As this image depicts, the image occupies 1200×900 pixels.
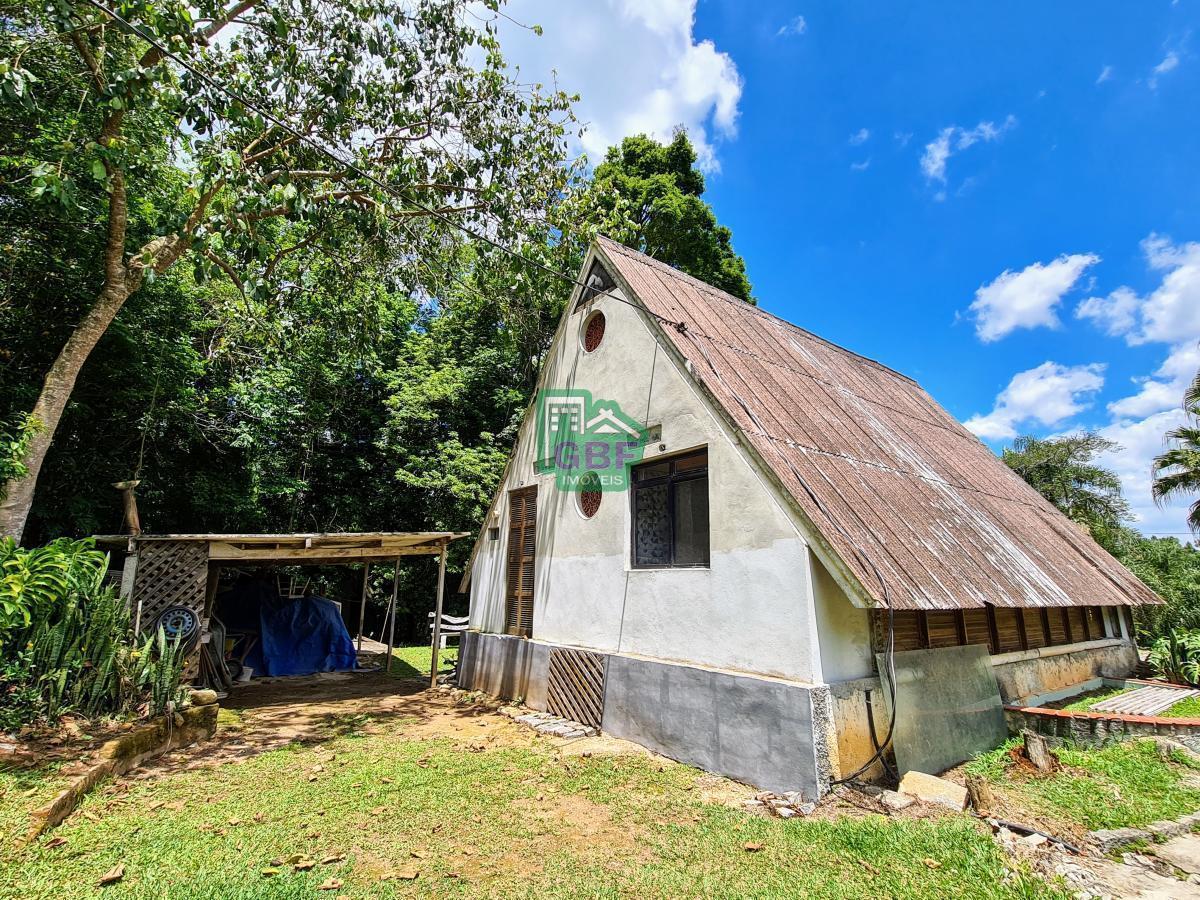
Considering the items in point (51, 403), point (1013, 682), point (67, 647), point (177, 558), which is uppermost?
point (51, 403)

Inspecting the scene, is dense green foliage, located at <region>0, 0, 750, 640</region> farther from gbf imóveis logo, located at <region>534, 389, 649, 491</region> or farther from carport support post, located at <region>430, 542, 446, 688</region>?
carport support post, located at <region>430, 542, 446, 688</region>

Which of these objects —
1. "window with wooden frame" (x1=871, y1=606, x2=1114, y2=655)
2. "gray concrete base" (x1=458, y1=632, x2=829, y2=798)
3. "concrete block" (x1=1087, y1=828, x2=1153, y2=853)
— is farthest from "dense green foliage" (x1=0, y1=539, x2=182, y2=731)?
"concrete block" (x1=1087, y1=828, x2=1153, y2=853)

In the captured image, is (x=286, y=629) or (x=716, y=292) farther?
(x=286, y=629)

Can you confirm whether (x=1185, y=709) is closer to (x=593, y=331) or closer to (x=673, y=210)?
(x=593, y=331)

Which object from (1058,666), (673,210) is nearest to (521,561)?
(1058,666)

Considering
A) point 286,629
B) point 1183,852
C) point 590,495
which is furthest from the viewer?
point 286,629

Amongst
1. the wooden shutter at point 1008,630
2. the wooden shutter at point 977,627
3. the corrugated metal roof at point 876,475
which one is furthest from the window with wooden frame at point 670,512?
the wooden shutter at point 1008,630

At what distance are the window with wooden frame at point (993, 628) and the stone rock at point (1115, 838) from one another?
2.12m

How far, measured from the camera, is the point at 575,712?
845cm

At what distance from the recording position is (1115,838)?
4590 millimetres

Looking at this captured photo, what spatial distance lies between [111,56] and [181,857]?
9.89 metres

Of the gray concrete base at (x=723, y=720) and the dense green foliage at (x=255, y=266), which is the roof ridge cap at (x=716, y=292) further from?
the gray concrete base at (x=723, y=720)

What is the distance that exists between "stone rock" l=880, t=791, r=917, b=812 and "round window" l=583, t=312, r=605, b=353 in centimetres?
740

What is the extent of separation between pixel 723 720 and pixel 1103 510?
2637 cm
